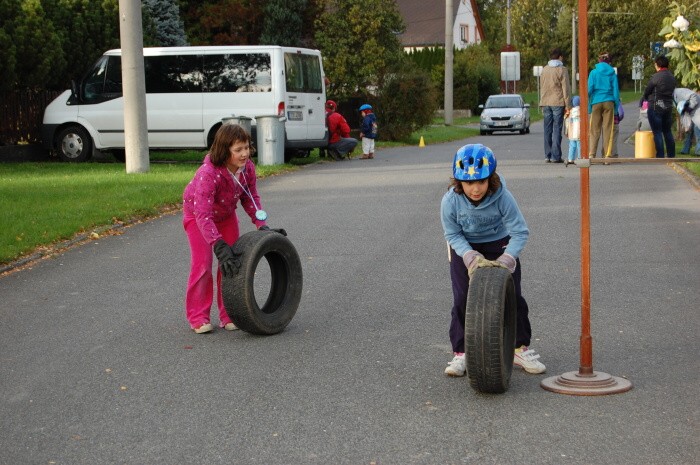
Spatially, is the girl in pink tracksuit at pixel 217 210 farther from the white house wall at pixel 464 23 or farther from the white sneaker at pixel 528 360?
the white house wall at pixel 464 23

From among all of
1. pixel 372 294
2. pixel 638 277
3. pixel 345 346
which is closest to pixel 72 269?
pixel 372 294

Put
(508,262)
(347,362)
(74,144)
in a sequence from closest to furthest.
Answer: (508,262)
(347,362)
(74,144)

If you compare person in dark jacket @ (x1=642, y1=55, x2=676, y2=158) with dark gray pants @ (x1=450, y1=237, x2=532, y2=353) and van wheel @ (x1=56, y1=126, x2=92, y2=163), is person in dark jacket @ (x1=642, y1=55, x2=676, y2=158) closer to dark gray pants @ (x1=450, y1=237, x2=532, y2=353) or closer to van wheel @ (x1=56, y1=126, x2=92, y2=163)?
van wheel @ (x1=56, y1=126, x2=92, y2=163)

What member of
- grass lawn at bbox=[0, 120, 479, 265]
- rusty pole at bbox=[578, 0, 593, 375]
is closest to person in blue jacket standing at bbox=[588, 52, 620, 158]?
grass lawn at bbox=[0, 120, 479, 265]

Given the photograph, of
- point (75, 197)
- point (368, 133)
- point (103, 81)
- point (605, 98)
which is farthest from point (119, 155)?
point (605, 98)

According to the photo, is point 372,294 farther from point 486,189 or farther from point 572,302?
point 486,189

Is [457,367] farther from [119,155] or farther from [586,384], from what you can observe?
[119,155]

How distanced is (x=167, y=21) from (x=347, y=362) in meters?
33.9

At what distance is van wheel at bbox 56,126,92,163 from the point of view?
2509 centimetres

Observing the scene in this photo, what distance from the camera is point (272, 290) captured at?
860cm

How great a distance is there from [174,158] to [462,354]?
20.3 meters

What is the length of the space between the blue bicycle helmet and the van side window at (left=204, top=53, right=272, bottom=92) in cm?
1762

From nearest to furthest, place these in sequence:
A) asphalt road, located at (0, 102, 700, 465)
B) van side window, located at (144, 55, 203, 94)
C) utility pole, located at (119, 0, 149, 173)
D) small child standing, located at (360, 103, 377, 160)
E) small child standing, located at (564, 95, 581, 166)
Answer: asphalt road, located at (0, 102, 700, 465), utility pole, located at (119, 0, 149, 173), small child standing, located at (564, 95, 581, 166), van side window, located at (144, 55, 203, 94), small child standing, located at (360, 103, 377, 160)

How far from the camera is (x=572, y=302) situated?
9078 mm
